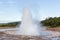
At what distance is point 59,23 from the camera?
4809cm

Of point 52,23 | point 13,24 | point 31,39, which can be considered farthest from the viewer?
point 13,24

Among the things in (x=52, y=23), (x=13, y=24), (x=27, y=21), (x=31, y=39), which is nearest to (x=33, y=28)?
(x=27, y=21)

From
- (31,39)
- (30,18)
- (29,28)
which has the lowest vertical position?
(31,39)

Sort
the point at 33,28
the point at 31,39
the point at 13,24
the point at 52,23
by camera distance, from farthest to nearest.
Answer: the point at 13,24 → the point at 52,23 → the point at 33,28 → the point at 31,39

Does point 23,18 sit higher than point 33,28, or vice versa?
point 23,18

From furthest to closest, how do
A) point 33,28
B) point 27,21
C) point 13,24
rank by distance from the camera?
point 13,24
point 27,21
point 33,28

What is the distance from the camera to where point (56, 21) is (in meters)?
48.8

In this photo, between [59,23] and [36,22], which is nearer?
[36,22]

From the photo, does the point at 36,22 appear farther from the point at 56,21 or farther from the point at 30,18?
the point at 56,21

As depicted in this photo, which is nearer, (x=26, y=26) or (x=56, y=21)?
(x=26, y=26)

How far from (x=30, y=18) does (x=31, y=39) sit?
418 inches

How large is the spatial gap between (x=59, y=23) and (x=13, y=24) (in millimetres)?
15479

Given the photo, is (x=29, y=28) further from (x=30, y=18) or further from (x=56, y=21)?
(x=56, y=21)

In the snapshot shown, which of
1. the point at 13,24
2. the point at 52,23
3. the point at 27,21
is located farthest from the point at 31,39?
the point at 13,24
